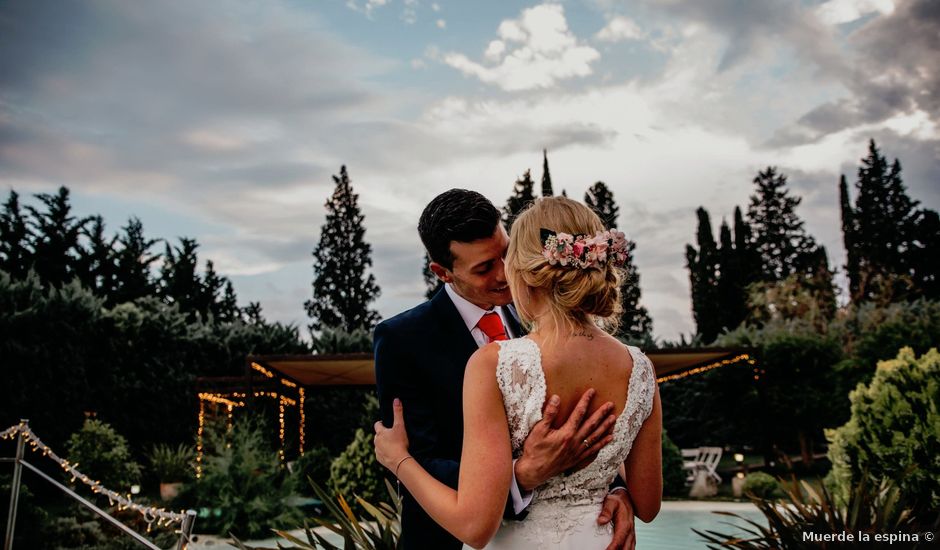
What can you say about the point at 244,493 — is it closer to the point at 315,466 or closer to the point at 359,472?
the point at 359,472

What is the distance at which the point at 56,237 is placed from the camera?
2347 cm

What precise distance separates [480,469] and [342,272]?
3202cm

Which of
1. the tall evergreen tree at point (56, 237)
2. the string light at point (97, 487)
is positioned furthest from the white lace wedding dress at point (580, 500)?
the tall evergreen tree at point (56, 237)

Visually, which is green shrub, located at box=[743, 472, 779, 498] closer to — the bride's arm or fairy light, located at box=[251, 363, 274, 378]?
fairy light, located at box=[251, 363, 274, 378]

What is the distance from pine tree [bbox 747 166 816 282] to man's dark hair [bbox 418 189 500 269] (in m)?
40.0

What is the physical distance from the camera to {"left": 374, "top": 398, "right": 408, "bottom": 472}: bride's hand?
2.04m

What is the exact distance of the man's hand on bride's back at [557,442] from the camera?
182 centimetres

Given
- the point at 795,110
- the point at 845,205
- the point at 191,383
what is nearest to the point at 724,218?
the point at 845,205

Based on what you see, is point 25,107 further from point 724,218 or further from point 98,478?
point 724,218

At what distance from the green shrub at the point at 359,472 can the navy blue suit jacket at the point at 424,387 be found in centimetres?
894

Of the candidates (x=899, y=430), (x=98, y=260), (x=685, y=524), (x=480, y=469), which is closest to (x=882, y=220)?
(x=685, y=524)

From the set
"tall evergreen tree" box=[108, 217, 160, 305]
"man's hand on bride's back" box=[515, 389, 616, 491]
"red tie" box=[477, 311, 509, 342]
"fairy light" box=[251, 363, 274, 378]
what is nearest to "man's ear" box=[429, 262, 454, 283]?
"red tie" box=[477, 311, 509, 342]

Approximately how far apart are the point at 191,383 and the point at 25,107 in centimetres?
741

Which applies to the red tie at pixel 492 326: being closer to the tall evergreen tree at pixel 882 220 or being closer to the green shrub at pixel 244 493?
the green shrub at pixel 244 493
